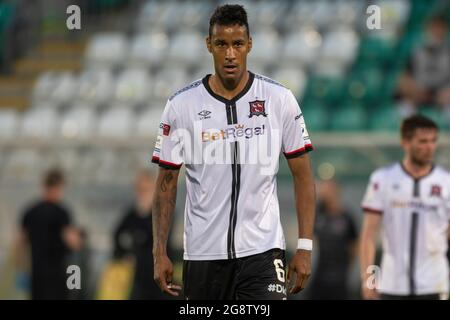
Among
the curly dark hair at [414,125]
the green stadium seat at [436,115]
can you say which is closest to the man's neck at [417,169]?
the curly dark hair at [414,125]

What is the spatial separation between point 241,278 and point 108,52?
10.8 m

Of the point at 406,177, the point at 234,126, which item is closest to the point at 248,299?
the point at 234,126

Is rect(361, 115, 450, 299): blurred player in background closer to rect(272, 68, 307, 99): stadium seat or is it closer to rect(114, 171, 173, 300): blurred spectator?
rect(114, 171, 173, 300): blurred spectator

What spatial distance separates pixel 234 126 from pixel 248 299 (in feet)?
3.12

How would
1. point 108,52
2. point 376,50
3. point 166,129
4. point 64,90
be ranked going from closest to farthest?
point 166,129
point 376,50
point 64,90
point 108,52

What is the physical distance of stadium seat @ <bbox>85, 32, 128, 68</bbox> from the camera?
53.7 ft

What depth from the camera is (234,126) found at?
6.18 m

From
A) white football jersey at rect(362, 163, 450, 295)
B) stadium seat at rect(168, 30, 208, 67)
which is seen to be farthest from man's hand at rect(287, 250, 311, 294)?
stadium seat at rect(168, 30, 208, 67)

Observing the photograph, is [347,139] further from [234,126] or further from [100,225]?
[234,126]

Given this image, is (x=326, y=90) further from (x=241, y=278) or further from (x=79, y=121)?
(x=241, y=278)

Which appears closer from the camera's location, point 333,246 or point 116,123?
point 333,246

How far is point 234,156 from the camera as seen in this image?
617 centimetres

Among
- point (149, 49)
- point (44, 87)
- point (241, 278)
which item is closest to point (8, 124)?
point (44, 87)

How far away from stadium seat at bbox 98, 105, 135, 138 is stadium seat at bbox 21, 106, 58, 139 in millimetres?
661
